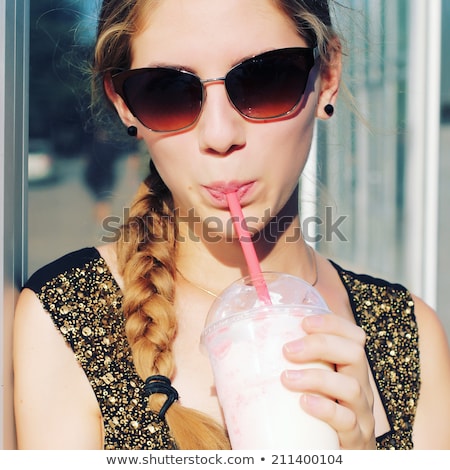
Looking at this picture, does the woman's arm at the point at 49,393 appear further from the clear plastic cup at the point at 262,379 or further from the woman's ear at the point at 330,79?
the woman's ear at the point at 330,79

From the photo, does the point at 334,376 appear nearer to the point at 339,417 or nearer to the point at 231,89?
the point at 339,417

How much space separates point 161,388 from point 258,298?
34 cm

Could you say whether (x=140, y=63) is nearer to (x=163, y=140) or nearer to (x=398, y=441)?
(x=163, y=140)

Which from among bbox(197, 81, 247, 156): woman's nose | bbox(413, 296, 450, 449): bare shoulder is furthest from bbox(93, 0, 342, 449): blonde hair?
bbox(413, 296, 450, 449): bare shoulder

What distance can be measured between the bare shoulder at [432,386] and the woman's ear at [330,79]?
551mm

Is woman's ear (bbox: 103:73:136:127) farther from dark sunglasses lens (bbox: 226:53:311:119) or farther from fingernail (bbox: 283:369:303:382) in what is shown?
fingernail (bbox: 283:369:303:382)

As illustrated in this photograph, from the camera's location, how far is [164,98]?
4.36ft

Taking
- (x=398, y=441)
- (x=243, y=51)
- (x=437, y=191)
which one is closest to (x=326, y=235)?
(x=437, y=191)

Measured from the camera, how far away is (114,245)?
1.57 m

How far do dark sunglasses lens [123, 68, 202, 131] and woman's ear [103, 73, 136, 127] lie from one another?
10 centimetres

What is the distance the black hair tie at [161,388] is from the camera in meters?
1.33

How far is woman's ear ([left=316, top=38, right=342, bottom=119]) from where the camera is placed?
153 centimetres

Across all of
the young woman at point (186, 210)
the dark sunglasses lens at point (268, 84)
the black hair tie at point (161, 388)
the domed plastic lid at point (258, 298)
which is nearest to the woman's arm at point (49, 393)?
the young woman at point (186, 210)

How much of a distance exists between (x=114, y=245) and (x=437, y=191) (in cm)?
127
